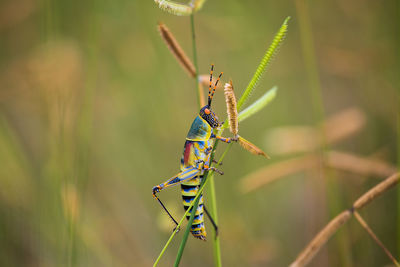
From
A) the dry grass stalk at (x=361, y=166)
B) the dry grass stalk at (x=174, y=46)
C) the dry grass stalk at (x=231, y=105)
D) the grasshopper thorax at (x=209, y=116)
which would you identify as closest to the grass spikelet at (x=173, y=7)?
the dry grass stalk at (x=174, y=46)

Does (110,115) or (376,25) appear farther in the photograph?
(110,115)

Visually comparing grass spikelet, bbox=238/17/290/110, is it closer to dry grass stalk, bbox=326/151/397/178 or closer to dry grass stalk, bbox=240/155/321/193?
dry grass stalk, bbox=240/155/321/193

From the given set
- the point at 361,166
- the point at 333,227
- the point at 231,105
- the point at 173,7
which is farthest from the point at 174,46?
the point at 361,166

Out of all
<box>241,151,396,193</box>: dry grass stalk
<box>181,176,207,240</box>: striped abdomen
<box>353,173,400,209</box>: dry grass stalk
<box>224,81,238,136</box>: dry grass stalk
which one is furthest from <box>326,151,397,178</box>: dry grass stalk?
<box>224,81,238,136</box>: dry grass stalk

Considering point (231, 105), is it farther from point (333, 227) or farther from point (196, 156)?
point (196, 156)

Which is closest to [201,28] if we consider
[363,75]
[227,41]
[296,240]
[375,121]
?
[227,41]

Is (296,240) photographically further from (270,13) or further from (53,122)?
(270,13)

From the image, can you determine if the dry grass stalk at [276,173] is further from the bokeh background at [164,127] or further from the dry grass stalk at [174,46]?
the dry grass stalk at [174,46]
